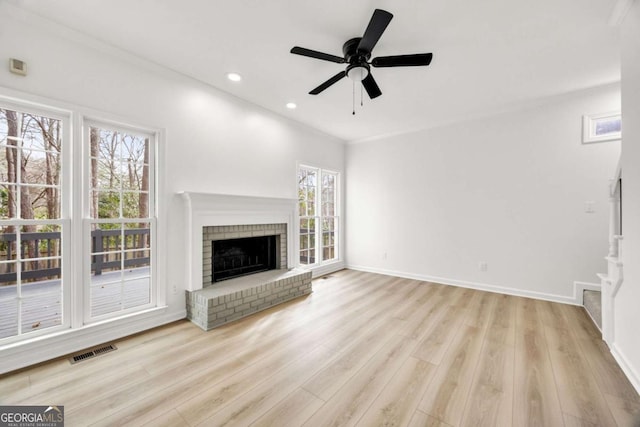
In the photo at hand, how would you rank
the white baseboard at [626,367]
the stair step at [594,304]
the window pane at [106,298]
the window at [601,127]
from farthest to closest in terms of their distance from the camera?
the window at [601,127] → the stair step at [594,304] → the window pane at [106,298] → the white baseboard at [626,367]

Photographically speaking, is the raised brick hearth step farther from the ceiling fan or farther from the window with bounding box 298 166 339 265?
the ceiling fan

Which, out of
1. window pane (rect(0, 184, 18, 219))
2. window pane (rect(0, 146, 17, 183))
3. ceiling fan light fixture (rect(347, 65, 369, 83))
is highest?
ceiling fan light fixture (rect(347, 65, 369, 83))

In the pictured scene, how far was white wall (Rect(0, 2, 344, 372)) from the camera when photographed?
216 centimetres

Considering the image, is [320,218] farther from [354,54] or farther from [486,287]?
[354,54]

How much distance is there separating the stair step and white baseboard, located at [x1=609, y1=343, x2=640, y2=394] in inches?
25.7

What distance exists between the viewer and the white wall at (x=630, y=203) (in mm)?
1895

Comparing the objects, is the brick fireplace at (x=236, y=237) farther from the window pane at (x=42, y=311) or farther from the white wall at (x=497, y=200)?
the white wall at (x=497, y=200)

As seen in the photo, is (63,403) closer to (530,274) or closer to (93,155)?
(93,155)

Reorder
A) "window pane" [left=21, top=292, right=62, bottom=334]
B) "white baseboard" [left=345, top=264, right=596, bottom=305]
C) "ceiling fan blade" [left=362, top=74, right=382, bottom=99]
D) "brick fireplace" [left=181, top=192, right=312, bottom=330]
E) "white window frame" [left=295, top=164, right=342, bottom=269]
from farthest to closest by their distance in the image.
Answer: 1. "white window frame" [left=295, top=164, right=342, bottom=269]
2. "white baseboard" [left=345, top=264, right=596, bottom=305]
3. "brick fireplace" [left=181, top=192, right=312, bottom=330]
4. "ceiling fan blade" [left=362, top=74, right=382, bottom=99]
5. "window pane" [left=21, top=292, right=62, bottom=334]

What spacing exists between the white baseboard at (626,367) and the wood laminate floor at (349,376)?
5 centimetres

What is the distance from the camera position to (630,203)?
2.02 m

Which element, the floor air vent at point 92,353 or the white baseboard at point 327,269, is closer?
the floor air vent at point 92,353

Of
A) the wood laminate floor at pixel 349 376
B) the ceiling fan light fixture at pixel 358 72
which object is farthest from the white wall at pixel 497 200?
the ceiling fan light fixture at pixel 358 72

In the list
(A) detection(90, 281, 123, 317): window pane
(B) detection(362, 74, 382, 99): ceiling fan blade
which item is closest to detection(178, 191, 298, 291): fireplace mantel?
(A) detection(90, 281, 123, 317): window pane
